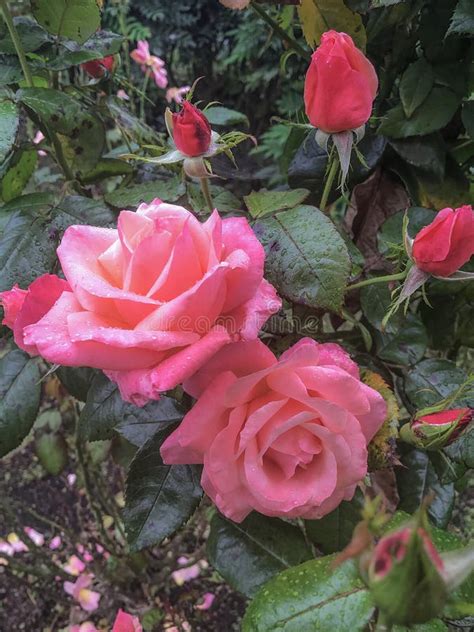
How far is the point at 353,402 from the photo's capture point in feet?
1.32

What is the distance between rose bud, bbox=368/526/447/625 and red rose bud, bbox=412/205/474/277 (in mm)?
274

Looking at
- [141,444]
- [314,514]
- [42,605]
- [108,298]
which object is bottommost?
[42,605]

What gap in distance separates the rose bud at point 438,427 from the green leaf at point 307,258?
0.11 m

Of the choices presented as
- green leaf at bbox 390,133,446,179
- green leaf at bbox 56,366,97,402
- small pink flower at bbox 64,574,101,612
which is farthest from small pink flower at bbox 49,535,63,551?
green leaf at bbox 390,133,446,179

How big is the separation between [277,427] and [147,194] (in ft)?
1.06

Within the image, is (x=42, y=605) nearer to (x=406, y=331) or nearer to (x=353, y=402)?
(x=406, y=331)

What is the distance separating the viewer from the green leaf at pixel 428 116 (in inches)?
28.1

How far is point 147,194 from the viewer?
62 centimetres

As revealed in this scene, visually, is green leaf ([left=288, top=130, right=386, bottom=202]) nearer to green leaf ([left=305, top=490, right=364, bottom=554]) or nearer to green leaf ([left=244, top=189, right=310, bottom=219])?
green leaf ([left=244, top=189, right=310, bottom=219])

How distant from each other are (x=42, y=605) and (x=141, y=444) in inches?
38.8

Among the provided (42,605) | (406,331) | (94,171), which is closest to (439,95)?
(406,331)

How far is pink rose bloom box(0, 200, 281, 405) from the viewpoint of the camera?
0.36m

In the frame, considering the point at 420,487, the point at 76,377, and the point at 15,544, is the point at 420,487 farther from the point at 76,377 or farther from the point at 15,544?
the point at 15,544

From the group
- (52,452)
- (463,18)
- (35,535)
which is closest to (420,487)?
(463,18)
